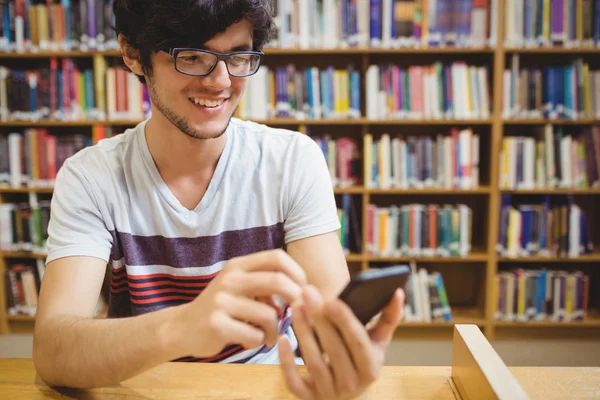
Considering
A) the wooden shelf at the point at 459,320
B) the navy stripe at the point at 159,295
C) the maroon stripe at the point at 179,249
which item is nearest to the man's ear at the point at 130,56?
the maroon stripe at the point at 179,249

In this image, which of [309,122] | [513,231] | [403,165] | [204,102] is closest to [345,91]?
[309,122]

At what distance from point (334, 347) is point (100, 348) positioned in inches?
14.6

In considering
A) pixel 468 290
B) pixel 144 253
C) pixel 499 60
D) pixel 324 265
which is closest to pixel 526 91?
pixel 499 60

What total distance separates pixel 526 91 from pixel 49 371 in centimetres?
240

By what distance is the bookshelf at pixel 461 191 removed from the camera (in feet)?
8.24

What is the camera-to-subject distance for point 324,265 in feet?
3.44

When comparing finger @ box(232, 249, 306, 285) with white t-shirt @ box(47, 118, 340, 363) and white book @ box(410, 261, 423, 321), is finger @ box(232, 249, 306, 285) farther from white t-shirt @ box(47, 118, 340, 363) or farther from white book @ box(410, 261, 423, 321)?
white book @ box(410, 261, 423, 321)

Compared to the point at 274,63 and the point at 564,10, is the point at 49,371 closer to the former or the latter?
the point at 274,63

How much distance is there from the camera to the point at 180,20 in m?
1.02

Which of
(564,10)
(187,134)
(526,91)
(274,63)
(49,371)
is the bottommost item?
(49,371)

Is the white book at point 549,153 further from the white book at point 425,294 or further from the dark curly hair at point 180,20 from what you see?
the dark curly hair at point 180,20

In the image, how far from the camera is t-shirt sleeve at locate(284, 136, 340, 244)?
1102 mm

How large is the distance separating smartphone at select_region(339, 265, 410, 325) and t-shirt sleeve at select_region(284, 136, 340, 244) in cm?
48

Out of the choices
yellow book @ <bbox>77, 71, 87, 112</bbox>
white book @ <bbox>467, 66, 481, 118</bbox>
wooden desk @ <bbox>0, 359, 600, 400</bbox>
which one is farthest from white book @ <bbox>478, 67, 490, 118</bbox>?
yellow book @ <bbox>77, 71, 87, 112</bbox>
